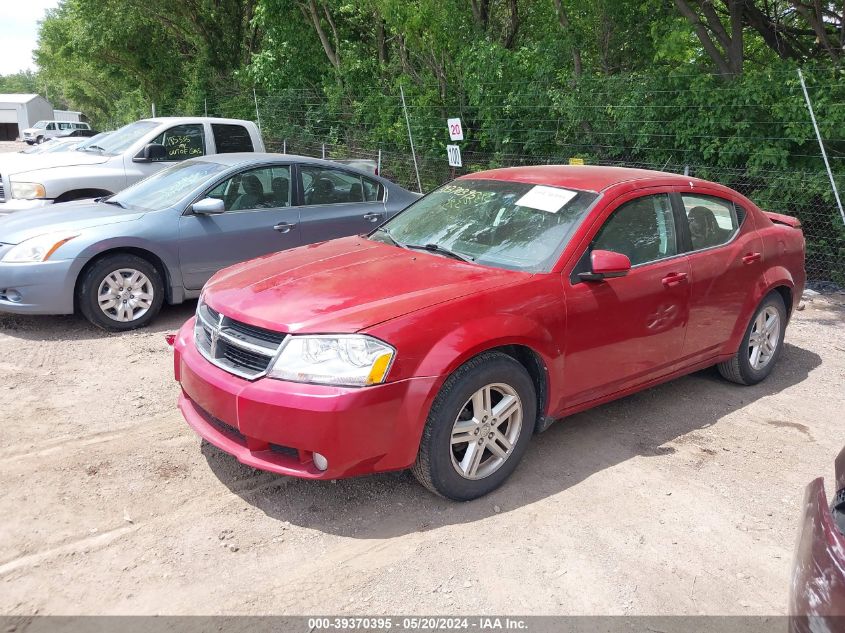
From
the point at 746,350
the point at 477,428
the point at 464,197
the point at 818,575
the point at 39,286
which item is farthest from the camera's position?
the point at 39,286

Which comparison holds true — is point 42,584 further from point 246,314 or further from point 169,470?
point 246,314

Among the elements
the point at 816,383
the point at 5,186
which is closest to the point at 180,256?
the point at 5,186

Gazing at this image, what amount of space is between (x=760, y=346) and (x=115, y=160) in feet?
24.7

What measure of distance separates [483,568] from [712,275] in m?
2.65

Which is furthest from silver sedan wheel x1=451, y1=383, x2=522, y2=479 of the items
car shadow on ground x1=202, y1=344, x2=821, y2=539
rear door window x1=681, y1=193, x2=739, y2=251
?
rear door window x1=681, y1=193, x2=739, y2=251

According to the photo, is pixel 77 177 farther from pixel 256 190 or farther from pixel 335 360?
pixel 335 360

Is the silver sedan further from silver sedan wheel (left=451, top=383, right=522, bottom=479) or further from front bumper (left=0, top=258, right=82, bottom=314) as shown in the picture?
silver sedan wheel (left=451, top=383, right=522, bottom=479)

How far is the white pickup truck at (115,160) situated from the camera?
27.3 feet

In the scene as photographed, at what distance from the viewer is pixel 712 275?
4.79 metres

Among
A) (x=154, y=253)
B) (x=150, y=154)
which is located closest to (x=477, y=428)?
(x=154, y=253)

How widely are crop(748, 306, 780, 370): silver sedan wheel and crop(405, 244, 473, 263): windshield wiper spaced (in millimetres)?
2477

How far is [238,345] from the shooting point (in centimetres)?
357

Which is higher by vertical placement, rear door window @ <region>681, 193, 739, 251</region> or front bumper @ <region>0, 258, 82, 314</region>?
rear door window @ <region>681, 193, 739, 251</region>

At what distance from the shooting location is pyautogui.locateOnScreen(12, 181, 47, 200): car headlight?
8289 millimetres
